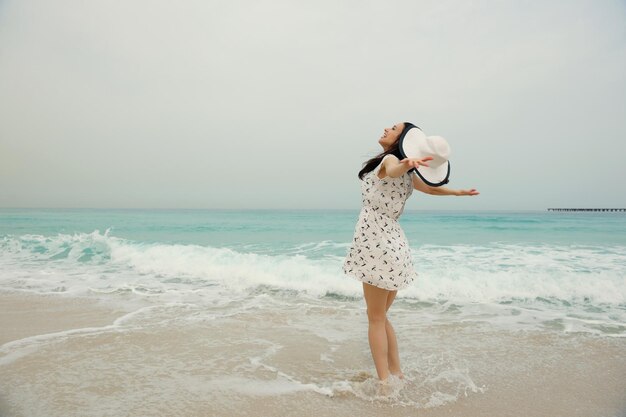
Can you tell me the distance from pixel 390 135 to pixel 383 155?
169 millimetres

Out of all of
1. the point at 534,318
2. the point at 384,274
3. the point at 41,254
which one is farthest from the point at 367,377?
the point at 41,254

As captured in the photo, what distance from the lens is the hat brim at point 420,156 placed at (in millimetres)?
2953

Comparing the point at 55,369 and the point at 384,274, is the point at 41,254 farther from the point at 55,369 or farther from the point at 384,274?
the point at 384,274

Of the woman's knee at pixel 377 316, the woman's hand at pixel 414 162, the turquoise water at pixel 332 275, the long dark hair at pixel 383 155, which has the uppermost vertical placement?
the long dark hair at pixel 383 155

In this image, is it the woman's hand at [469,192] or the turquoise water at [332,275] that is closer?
the woman's hand at [469,192]

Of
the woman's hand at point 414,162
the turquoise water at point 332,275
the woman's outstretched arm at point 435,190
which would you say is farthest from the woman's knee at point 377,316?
the turquoise water at point 332,275

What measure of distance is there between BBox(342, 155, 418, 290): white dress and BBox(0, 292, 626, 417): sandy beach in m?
0.91

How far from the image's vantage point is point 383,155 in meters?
3.23

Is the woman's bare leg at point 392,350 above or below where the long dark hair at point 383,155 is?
below

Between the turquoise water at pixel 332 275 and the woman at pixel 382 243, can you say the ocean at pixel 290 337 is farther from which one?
the woman at pixel 382 243

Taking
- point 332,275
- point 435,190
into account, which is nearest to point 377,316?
point 435,190

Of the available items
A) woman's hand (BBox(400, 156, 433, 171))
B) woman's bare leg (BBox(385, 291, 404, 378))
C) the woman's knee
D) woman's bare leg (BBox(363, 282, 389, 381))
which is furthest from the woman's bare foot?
woman's hand (BBox(400, 156, 433, 171))

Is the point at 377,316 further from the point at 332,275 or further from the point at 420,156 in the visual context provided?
the point at 332,275

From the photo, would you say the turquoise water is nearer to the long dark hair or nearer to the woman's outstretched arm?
the woman's outstretched arm
